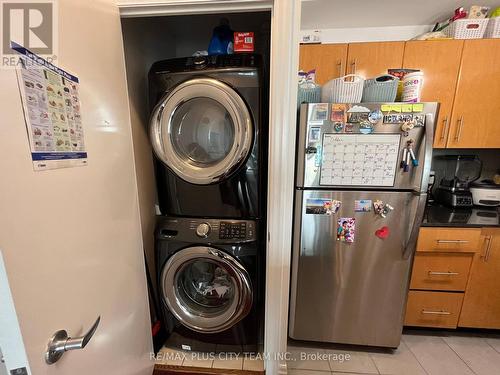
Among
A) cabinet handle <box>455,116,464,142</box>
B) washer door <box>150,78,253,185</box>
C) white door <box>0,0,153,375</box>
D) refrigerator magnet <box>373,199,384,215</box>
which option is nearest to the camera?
white door <box>0,0,153,375</box>

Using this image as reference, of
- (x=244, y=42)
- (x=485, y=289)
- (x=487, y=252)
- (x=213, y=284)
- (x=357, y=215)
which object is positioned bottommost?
(x=485, y=289)

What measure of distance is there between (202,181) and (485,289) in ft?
6.95

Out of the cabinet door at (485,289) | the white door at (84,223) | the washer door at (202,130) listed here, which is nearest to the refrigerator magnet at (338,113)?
the washer door at (202,130)

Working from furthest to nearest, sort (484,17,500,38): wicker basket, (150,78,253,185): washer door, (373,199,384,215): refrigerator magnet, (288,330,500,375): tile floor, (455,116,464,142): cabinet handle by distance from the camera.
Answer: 1. (455,116,464,142): cabinet handle
2. (484,17,500,38): wicker basket
3. (288,330,500,375): tile floor
4. (373,199,384,215): refrigerator magnet
5. (150,78,253,185): washer door

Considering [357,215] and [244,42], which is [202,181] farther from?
[357,215]

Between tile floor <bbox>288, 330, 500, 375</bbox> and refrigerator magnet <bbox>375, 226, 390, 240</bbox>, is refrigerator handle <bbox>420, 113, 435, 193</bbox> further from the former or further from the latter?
tile floor <bbox>288, 330, 500, 375</bbox>

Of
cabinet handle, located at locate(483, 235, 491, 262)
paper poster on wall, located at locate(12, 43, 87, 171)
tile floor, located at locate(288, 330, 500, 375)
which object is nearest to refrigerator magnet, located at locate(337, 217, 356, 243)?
tile floor, located at locate(288, 330, 500, 375)

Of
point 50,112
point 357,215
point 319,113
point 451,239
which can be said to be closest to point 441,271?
point 451,239

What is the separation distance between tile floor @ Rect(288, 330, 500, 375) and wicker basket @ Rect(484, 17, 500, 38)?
2.26 m

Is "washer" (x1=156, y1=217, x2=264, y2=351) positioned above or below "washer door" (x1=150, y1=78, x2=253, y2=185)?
below

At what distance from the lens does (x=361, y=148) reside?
131 centimetres

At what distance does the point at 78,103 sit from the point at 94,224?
0.38 m

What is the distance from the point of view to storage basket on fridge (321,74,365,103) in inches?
51.0

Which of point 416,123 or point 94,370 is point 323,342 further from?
point 416,123
